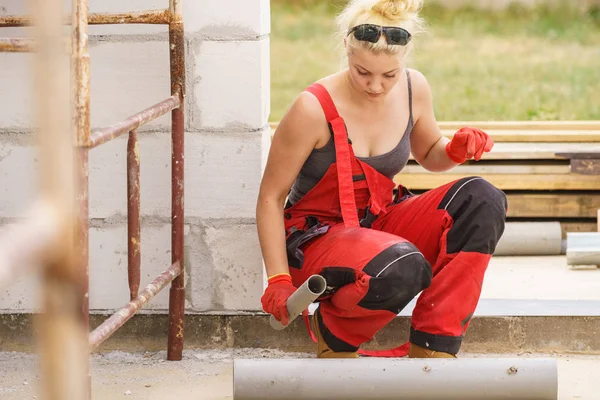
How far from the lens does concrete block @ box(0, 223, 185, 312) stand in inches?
112

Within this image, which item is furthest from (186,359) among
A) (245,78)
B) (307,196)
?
(245,78)

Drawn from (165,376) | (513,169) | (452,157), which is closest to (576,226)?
(513,169)

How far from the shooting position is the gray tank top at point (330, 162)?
258cm

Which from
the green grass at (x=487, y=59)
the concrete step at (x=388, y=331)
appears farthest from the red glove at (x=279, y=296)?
the green grass at (x=487, y=59)

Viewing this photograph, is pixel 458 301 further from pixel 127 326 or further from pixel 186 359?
pixel 127 326

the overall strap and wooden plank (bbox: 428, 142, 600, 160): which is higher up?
the overall strap

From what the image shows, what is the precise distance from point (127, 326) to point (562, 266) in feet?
6.06

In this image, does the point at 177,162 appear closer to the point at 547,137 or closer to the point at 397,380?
the point at 397,380

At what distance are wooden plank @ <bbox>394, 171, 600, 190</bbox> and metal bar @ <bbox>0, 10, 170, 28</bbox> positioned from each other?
1910 mm

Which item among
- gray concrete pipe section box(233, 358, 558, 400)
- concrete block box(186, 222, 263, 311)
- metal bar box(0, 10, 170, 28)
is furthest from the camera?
concrete block box(186, 222, 263, 311)

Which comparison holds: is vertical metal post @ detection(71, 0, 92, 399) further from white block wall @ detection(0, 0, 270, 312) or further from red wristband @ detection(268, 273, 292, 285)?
white block wall @ detection(0, 0, 270, 312)

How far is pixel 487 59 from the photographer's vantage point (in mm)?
9344

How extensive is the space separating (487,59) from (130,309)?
7.57m

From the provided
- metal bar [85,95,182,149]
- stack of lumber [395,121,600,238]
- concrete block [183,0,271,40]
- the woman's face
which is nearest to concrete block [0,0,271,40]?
concrete block [183,0,271,40]
